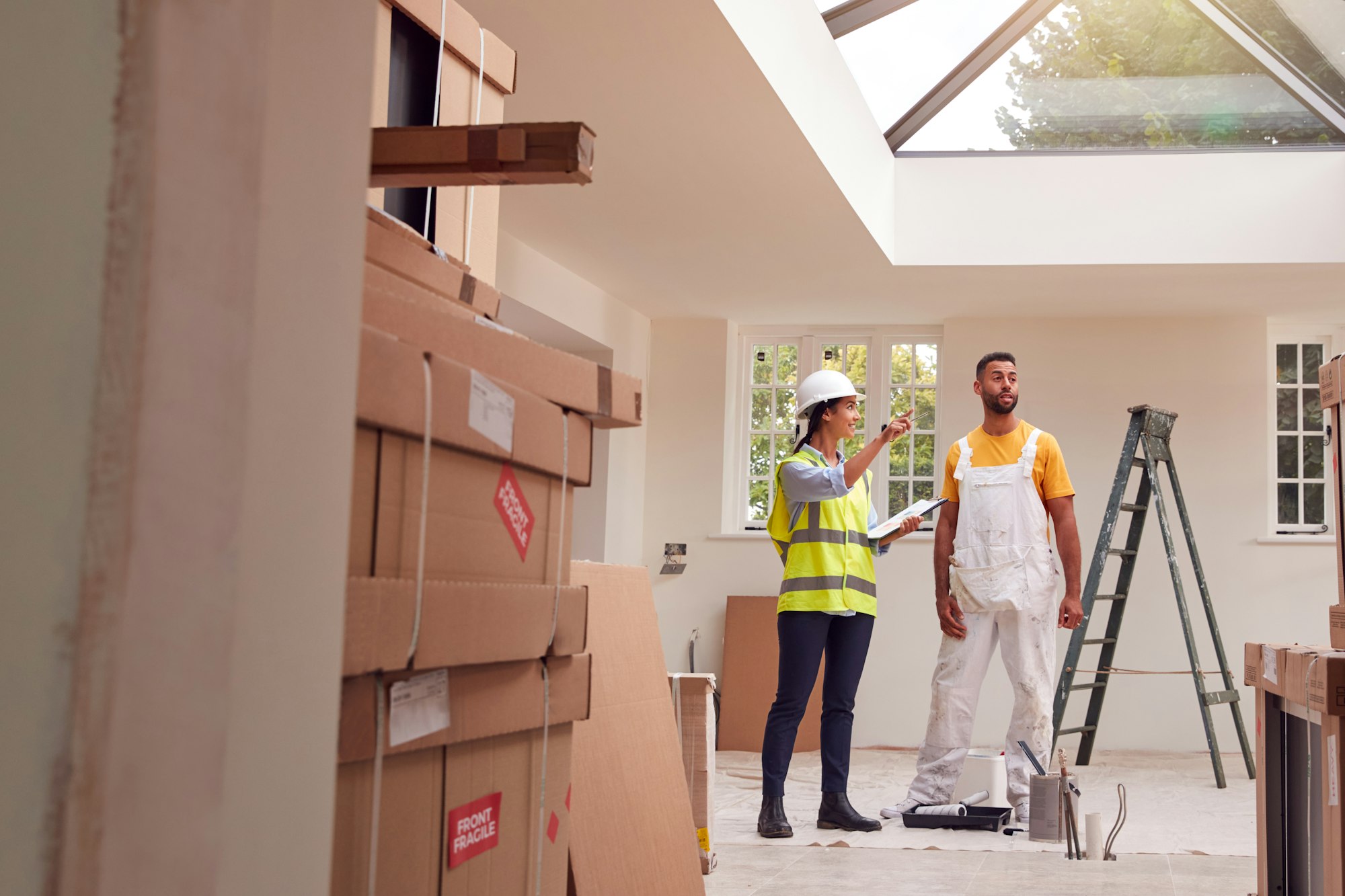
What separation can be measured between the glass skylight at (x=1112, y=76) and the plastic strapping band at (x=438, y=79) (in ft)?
12.3

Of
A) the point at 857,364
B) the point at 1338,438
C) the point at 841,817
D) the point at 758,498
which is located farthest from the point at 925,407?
the point at 1338,438

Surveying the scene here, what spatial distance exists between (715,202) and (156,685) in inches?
183

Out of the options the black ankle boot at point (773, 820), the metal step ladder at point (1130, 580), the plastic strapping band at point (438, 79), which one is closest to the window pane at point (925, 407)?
the metal step ladder at point (1130, 580)

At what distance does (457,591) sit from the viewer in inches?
48.6

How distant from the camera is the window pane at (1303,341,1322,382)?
22.1 ft

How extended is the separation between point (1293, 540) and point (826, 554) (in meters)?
3.93

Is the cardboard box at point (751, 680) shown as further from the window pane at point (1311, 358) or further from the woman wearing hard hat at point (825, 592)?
the window pane at point (1311, 358)

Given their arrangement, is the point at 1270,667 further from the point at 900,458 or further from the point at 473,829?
the point at 900,458

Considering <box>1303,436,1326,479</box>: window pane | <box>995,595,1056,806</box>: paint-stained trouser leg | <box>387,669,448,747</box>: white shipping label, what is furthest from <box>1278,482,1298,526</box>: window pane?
<box>387,669,448,747</box>: white shipping label

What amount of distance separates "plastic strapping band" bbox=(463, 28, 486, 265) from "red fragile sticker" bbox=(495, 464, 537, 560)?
60 cm

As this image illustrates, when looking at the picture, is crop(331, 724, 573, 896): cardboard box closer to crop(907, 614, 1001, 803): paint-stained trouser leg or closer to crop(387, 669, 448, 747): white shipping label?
crop(387, 669, 448, 747): white shipping label

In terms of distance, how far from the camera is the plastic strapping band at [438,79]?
1866mm

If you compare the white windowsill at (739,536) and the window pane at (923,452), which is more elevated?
the window pane at (923,452)

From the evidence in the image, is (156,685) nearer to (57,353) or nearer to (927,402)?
(57,353)
